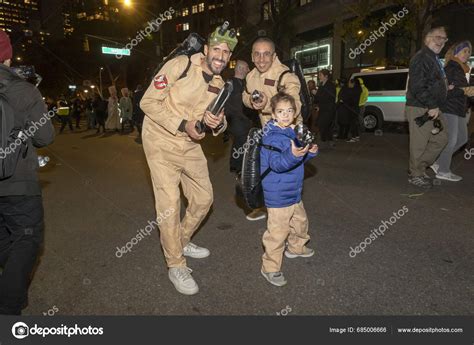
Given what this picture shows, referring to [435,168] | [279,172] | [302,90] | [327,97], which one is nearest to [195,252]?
[279,172]

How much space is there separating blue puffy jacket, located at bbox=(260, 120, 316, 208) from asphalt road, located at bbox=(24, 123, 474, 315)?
71 centimetres

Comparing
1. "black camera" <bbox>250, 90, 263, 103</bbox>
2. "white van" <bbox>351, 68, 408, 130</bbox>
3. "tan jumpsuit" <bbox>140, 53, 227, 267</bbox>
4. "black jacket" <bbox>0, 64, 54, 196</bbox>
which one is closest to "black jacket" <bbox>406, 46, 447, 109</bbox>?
"black camera" <bbox>250, 90, 263, 103</bbox>

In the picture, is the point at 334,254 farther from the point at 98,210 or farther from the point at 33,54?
the point at 33,54

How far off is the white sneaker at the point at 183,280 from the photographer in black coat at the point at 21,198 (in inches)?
41.3

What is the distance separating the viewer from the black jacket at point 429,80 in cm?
524

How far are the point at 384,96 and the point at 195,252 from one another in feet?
41.1

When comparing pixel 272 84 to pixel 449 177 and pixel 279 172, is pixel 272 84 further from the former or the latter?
pixel 449 177

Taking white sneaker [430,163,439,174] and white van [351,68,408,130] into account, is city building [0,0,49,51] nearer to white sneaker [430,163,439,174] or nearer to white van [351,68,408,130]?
white van [351,68,408,130]

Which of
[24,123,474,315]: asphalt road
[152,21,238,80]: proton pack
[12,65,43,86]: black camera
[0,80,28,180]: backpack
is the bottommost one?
[24,123,474,315]: asphalt road

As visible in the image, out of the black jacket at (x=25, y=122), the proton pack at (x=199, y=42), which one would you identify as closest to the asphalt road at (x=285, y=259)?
the black jacket at (x=25, y=122)

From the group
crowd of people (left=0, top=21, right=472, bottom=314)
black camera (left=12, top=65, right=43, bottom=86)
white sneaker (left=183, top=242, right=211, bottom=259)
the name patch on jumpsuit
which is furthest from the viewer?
the name patch on jumpsuit

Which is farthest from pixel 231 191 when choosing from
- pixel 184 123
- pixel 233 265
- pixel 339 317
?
pixel 339 317

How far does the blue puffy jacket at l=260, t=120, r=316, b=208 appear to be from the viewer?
2854 millimetres

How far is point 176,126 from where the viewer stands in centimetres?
283
